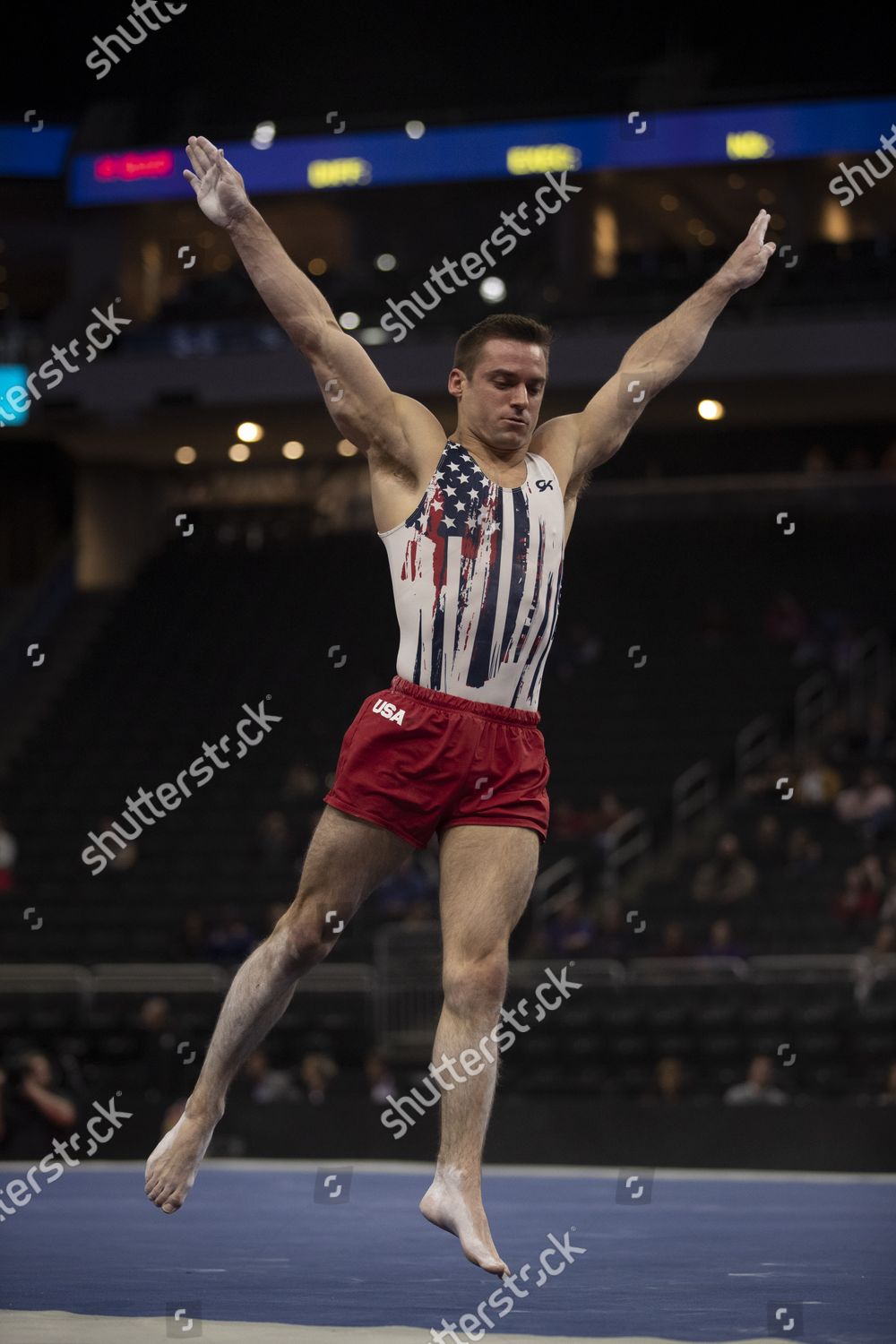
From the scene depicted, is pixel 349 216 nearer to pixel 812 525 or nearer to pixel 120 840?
pixel 812 525

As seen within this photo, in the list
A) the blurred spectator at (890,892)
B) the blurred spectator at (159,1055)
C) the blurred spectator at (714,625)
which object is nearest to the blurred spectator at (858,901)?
the blurred spectator at (890,892)

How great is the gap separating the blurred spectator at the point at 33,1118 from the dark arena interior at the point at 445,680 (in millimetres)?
35

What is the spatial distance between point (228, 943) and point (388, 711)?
11.8m

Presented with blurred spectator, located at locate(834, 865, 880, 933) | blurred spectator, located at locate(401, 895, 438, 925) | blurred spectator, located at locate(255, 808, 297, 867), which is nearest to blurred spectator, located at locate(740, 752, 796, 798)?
blurred spectator, located at locate(834, 865, 880, 933)

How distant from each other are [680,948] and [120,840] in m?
7.05

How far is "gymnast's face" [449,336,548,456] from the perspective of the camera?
4898 millimetres

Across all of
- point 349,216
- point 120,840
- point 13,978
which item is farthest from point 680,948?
point 349,216

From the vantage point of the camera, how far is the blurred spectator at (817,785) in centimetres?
1719

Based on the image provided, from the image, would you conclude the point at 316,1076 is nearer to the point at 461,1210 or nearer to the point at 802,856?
the point at 802,856

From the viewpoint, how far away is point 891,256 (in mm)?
21484

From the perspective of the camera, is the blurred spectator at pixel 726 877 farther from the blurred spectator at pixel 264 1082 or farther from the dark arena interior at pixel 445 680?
the blurred spectator at pixel 264 1082

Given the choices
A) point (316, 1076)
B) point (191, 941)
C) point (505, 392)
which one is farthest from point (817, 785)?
point (505, 392)

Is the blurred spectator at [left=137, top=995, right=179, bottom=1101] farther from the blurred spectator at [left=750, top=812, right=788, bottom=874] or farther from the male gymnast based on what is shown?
the male gymnast

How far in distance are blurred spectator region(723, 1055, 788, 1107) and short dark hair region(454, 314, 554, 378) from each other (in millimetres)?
8261
